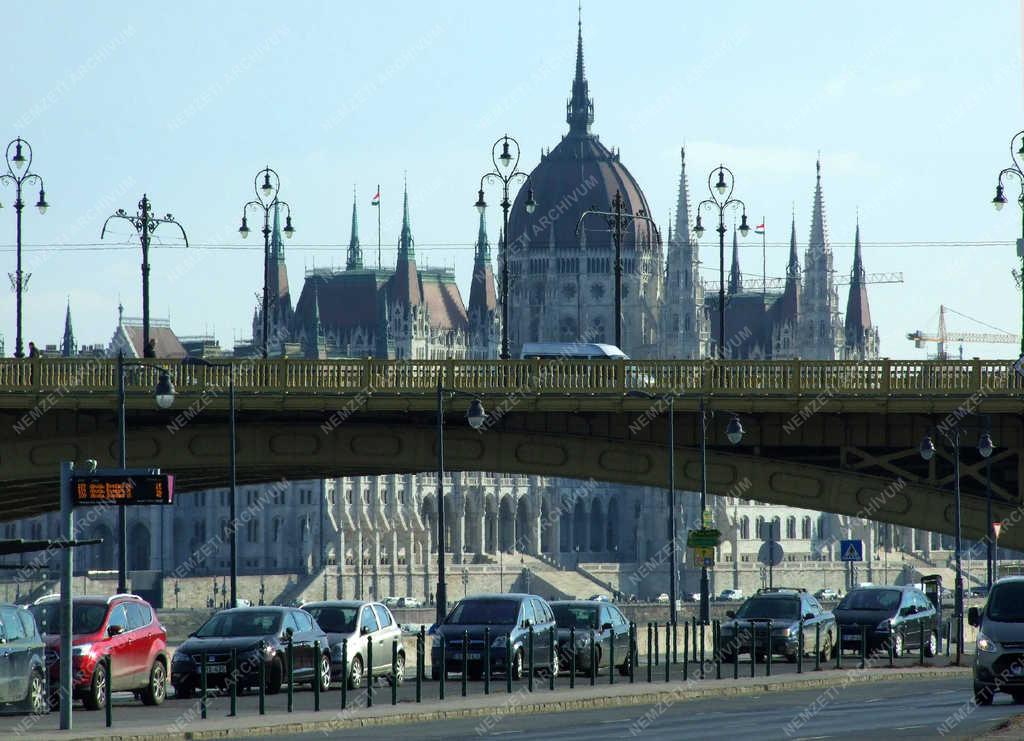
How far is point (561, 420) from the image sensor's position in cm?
6316

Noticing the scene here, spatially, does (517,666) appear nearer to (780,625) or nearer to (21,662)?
(780,625)

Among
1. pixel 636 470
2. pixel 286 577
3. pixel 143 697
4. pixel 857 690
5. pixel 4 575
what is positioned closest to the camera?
pixel 143 697

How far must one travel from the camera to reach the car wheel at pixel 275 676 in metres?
39.9

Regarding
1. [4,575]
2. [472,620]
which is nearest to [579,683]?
[472,620]

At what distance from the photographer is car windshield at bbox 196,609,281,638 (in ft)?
131

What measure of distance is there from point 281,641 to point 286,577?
511 ft

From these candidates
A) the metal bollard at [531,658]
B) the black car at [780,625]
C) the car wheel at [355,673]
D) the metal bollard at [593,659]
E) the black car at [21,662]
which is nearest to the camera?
the black car at [21,662]

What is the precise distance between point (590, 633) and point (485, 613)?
2454 millimetres

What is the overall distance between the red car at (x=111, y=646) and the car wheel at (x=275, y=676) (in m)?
2.10

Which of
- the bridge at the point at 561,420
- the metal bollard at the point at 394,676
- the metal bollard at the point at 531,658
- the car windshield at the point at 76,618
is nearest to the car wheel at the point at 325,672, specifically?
the metal bollard at the point at 394,676

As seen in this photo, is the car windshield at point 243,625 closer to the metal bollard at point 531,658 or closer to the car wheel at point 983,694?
the metal bollard at point 531,658

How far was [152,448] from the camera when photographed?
62656mm

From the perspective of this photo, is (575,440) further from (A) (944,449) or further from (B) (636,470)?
(A) (944,449)

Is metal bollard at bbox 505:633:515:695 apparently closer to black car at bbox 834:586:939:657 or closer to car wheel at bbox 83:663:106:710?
car wheel at bbox 83:663:106:710
